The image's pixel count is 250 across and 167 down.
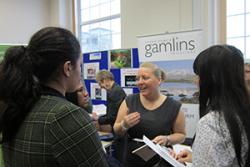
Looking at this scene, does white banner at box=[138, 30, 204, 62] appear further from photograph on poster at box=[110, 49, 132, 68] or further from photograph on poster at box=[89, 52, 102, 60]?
photograph on poster at box=[89, 52, 102, 60]

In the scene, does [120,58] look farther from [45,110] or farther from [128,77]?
[45,110]

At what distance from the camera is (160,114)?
2.11 m

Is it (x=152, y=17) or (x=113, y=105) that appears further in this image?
(x=152, y=17)

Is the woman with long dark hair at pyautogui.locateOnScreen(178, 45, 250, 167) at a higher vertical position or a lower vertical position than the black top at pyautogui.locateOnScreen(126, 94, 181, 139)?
higher

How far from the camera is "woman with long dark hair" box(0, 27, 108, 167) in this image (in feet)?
2.81

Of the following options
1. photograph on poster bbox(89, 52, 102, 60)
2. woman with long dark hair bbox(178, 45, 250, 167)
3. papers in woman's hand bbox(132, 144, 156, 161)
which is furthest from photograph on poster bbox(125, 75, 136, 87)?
woman with long dark hair bbox(178, 45, 250, 167)

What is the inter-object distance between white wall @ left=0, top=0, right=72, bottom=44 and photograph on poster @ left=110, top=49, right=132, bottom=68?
1.75 m

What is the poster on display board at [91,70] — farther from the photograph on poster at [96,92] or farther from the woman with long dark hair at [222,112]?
the woman with long dark hair at [222,112]

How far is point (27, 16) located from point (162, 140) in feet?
16.3

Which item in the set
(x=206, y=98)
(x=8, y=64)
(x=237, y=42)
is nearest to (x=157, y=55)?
(x=237, y=42)

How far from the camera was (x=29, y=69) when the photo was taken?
92 cm

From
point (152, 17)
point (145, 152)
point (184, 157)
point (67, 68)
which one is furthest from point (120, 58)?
point (67, 68)

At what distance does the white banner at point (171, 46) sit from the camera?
3406mm

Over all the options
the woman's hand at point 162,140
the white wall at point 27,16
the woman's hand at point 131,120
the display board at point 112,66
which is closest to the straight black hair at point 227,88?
the woman's hand at point 162,140
